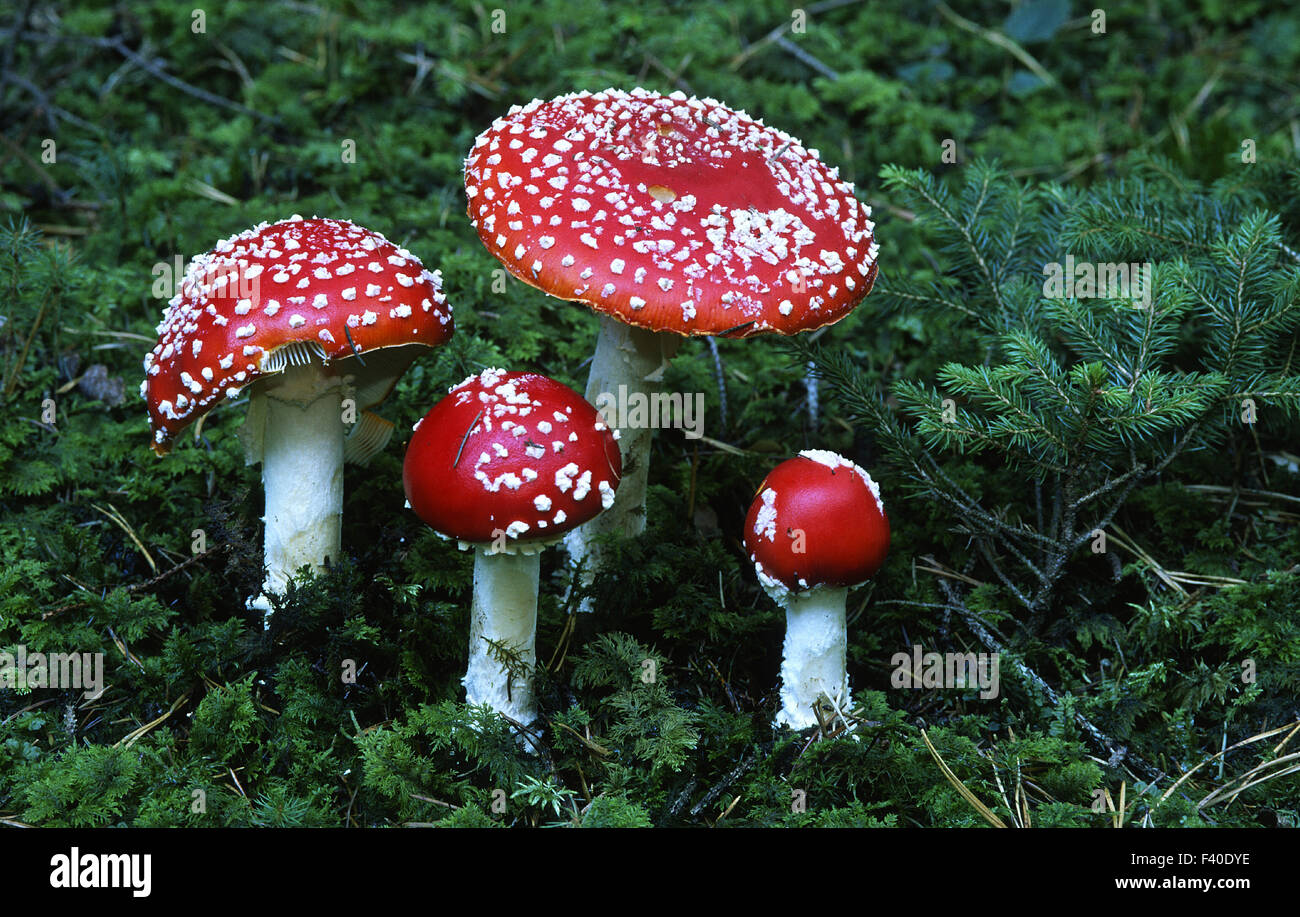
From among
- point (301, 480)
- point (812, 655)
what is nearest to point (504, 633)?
point (301, 480)

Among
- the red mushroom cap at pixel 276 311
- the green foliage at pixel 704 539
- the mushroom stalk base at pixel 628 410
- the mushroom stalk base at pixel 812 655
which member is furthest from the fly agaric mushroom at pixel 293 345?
the mushroom stalk base at pixel 812 655

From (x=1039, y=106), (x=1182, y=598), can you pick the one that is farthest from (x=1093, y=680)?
(x=1039, y=106)

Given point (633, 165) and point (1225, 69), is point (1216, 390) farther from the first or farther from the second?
point (1225, 69)

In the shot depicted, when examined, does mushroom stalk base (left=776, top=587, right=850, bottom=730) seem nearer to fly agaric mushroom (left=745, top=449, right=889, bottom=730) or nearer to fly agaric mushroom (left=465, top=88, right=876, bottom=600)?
fly agaric mushroom (left=745, top=449, right=889, bottom=730)

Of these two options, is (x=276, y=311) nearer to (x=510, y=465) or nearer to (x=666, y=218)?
(x=510, y=465)

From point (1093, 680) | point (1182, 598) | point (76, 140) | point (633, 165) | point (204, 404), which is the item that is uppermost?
point (76, 140)

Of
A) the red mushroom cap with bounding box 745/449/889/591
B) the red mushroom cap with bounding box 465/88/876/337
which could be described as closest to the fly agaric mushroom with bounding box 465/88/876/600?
the red mushroom cap with bounding box 465/88/876/337

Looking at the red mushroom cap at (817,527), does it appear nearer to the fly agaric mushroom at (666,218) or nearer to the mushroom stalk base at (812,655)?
the mushroom stalk base at (812,655)
